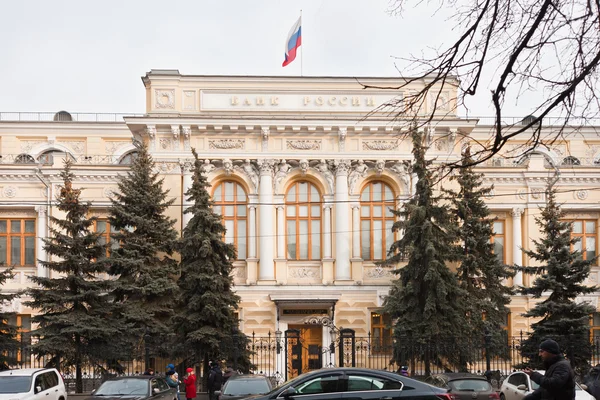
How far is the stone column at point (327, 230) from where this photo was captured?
37.5 metres

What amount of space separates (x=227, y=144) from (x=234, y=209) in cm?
310

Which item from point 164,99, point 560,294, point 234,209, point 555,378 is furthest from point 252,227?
point 555,378

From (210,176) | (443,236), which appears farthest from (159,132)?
(443,236)

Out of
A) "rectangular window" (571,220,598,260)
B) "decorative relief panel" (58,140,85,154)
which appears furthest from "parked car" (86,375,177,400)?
A: "decorative relief panel" (58,140,85,154)

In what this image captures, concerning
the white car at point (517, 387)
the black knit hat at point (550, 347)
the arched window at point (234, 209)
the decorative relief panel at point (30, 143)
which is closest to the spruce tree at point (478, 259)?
the arched window at point (234, 209)

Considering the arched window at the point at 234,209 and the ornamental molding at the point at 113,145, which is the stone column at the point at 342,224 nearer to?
the arched window at the point at 234,209

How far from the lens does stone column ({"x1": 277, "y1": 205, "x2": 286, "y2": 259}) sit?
37281 mm

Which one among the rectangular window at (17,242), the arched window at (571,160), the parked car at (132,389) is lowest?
the parked car at (132,389)

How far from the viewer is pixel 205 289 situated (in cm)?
3127

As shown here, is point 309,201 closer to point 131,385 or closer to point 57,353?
point 57,353

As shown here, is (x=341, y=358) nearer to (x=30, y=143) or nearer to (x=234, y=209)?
(x=234, y=209)

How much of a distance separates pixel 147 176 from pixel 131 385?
15862 millimetres

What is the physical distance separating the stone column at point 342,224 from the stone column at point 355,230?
0.96 feet

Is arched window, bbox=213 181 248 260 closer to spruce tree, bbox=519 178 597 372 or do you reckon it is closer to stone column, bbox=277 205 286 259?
stone column, bbox=277 205 286 259
